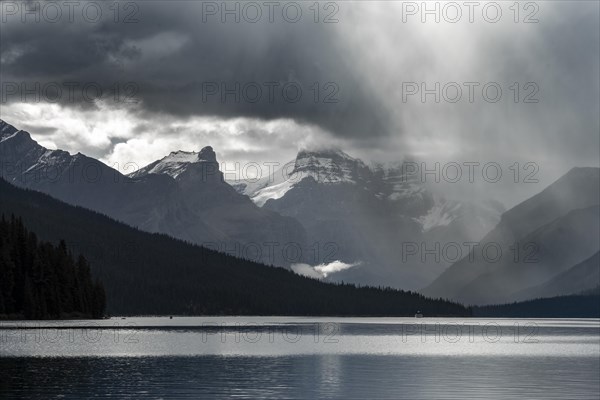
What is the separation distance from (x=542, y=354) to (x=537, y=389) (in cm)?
6084

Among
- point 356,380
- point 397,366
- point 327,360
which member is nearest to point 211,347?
point 327,360

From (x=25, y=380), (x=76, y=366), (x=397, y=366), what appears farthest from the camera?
(x=397, y=366)

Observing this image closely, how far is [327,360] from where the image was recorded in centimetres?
13888

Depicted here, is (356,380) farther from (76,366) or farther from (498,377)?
(76,366)

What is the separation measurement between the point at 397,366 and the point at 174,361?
1083 inches

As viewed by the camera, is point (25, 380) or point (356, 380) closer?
point (25, 380)

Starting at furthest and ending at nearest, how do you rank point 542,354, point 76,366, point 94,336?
point 94,336 → point 542,354 → point 76,366

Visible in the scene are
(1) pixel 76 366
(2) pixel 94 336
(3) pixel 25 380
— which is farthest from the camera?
(2) pixel 94 336

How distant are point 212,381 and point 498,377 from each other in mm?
32123

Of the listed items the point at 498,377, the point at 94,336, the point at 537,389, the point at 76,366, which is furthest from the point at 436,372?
the point at 94,336

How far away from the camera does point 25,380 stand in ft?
325

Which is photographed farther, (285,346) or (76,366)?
(285,346)

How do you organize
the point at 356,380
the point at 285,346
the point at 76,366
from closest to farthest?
the point at 356,380, the point at 76,366, the point at 285,346

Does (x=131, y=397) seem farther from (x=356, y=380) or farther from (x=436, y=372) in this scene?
(x=436, y=372)
